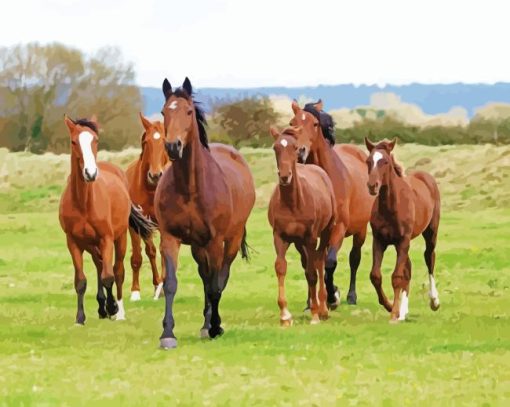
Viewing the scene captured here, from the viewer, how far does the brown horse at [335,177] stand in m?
15.6

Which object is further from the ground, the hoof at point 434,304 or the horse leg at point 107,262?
the horse leg at point 107,262

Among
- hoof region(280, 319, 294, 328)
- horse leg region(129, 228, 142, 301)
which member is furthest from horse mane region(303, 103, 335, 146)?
horse leg region(129, 228, 142, 301)

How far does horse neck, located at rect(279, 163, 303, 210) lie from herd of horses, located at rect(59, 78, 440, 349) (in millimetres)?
11

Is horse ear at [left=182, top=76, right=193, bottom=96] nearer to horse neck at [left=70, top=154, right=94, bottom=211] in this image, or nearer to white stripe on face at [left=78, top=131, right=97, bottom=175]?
white stripe on face at [left=78, top=131, right=97, bottom=175]

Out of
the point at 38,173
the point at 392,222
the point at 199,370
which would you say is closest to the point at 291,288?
the point at 392,222

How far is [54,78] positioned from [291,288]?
56.0m

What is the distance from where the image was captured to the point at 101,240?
1453cm

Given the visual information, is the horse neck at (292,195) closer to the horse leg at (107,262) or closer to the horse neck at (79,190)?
the horse leg at (107,262)

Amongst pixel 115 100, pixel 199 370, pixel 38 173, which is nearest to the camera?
pixel 199 370

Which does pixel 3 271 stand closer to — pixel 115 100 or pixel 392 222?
pixel 392 222

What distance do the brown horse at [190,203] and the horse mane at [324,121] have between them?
9.05 feet

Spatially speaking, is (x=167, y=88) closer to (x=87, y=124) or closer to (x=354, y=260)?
(x=87, y=124)

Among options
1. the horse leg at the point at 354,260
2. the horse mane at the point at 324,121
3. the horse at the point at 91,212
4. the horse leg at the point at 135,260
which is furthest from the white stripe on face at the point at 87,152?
the horse leg at the point at 354,260

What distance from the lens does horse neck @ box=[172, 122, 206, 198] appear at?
12.7m
